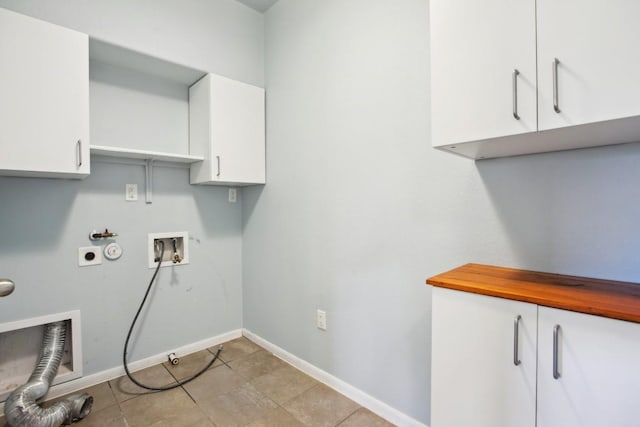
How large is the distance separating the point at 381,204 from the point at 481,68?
843 mm

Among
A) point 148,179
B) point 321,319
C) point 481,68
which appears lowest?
point 321,319

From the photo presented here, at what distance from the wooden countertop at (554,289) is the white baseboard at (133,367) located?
6.97ft

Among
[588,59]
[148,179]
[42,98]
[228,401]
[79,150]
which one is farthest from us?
[148,179]

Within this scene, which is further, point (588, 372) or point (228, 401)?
point (228, 401)

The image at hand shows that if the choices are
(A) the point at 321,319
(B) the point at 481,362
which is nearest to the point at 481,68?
(B) the point at 481,362

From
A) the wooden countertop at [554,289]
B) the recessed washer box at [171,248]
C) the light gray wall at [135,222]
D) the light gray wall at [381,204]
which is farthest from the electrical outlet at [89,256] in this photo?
the wooden countertop at [554,289]

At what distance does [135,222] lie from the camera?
2.16 meters

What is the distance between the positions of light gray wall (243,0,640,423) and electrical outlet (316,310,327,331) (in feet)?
0.13

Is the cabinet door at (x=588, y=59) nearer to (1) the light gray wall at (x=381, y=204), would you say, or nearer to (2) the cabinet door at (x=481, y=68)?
(2) the cabinet door at (x=481, y=68)

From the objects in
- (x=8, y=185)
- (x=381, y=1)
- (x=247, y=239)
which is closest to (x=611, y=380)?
(x=381, y=1)

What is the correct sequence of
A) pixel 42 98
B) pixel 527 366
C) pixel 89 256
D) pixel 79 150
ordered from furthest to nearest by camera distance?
pixel 89 256 → pixel 79 150 → pixel 42 98 → pixel 527 366

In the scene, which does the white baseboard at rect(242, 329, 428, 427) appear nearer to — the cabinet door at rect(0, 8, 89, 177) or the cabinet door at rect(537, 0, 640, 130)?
the cabinet door at rect(537, 0, 640, 130)

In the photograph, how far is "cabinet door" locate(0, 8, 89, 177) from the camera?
145 cm

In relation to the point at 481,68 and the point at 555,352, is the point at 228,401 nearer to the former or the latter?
the point at 555,352
